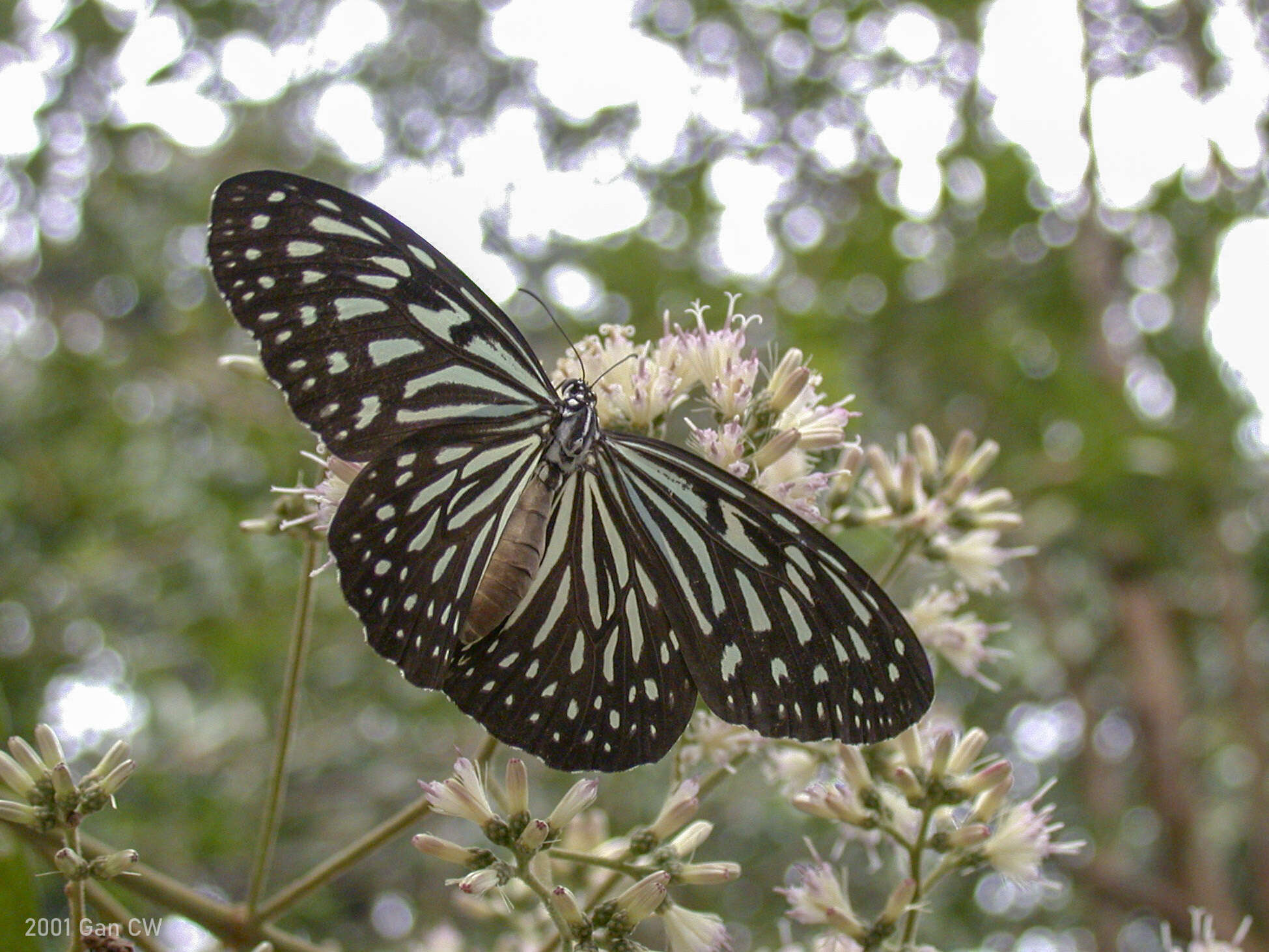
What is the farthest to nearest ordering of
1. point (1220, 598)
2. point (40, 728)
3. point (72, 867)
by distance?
point (1220, 598)
point (40, 728)
point (72, 867)

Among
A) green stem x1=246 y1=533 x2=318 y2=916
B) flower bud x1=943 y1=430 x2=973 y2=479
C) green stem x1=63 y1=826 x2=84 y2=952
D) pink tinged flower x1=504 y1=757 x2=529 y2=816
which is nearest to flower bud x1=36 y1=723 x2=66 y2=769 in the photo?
green stem x1=63 y1=826 x2=84 y2=952

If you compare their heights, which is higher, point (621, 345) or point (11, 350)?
point (11, 350)

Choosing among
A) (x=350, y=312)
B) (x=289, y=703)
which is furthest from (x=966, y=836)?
(x=350, y=312)

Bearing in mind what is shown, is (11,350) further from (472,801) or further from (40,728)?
(472,801)

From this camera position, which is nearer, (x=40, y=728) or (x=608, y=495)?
(x=40, y=728)

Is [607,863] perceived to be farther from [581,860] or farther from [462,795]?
[462,795]

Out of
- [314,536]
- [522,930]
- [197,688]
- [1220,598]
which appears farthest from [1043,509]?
[197,688]

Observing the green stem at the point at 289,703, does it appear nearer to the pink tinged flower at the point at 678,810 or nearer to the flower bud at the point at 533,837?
the flower bud at the point at 533,837
